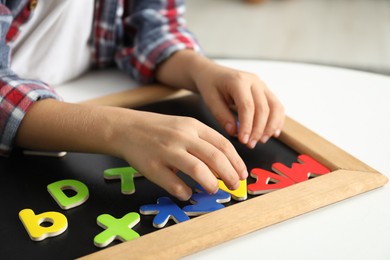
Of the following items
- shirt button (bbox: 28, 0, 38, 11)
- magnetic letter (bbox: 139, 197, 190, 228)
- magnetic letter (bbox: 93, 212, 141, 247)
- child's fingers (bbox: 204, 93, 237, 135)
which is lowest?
magnetic letter (bbox: 93, 212, 141, 247)

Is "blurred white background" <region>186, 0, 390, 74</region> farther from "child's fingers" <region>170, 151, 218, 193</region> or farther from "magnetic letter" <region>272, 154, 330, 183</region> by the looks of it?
"child's fingers" <region>170, 151, 218, 193</region>

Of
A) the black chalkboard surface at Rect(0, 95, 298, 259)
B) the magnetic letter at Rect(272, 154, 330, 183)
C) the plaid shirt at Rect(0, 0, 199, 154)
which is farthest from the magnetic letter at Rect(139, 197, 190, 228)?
the plaid shirt at Rect(0, 0, 199, 154)

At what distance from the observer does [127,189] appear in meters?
0.57

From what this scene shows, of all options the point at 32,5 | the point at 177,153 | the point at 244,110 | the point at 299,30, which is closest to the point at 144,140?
the point at 177,153

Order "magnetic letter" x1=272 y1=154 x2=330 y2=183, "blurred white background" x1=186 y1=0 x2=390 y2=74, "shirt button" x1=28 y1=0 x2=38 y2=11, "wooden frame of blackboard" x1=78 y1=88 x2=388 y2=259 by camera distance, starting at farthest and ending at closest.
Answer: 1. "blurred white background" x1=186 y1=0 x2=390 y2=74
2. "shirt button" x1=28 y1=0 x2=38 y2=11
3. "magnetic letter" x1=272 y1=154 x2=330 y2=183
4. "wooden frame of blackboard" x1=78 y1=88 x2=388 y2=259

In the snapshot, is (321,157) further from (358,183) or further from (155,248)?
(155,248)

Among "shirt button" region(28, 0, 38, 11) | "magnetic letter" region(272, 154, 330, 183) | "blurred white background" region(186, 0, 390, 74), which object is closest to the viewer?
"magnetic letter" region(272, 154, 330, 183)

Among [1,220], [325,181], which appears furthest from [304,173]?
[1,220]

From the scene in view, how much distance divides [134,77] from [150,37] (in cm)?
6

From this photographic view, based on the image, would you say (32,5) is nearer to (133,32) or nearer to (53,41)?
(53,41)

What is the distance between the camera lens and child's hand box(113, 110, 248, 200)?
21.5 inches

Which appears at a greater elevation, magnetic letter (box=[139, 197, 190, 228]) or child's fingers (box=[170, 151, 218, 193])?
child's fingers (box=[170, 151, 218, 193])

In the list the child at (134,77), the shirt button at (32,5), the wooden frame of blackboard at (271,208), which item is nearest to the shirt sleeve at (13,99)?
the child at (134,77)

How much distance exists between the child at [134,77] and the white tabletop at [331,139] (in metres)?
0.05
